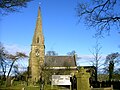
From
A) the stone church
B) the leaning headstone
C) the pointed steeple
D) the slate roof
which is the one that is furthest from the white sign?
the pointed steeple

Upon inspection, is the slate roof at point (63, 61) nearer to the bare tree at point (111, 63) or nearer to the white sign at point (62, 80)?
the bare tree at point (111, 63)

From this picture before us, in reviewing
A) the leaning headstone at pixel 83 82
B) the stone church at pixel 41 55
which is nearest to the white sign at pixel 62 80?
the leaning headstone at pixel 83 82

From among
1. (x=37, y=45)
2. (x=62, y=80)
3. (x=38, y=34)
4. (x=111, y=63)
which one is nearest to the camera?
(x=62, y=80)

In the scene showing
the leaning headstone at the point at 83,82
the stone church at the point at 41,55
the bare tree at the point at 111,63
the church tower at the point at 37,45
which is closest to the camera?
the leaning headstone at the point at 83,82

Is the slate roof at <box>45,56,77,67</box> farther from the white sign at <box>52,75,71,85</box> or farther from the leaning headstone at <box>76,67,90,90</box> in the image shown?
the leaning headstone at <box>76,67,90,90</box>

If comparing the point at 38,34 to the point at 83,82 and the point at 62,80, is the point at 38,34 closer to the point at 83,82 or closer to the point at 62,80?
the point at 62,80

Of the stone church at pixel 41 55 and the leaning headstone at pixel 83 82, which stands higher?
the stone church at pixel 41 55

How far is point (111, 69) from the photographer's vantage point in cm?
6519

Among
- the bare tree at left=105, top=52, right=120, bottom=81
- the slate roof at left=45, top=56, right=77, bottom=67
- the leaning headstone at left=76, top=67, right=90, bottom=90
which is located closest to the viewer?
the leaning headstone at left=76, top=67, right=90, bottom=90

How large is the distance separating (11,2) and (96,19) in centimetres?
464

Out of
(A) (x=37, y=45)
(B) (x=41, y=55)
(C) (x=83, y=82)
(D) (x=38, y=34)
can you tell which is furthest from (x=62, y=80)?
(A) (x=37, y=45)

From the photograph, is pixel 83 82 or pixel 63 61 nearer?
pixel 83 82

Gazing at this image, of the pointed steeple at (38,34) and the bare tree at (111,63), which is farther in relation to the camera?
the pointed steeple at (38,34)

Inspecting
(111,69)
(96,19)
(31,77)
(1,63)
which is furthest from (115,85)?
(31,77)
